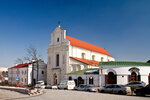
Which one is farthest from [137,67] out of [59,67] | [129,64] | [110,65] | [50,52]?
[50,52]

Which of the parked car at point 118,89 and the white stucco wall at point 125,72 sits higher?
the white stucco wall at point 125,72

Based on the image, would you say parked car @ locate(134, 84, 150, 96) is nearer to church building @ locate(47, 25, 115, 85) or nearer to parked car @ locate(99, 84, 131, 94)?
parked car @ locate(99, 84, 131, 94)

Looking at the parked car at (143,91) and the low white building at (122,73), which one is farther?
the low white building at (122,73)

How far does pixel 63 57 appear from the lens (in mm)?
55750

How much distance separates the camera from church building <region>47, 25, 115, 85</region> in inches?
2108

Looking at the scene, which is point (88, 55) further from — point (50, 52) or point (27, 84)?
point (27, 84)

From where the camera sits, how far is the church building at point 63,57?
176 feet

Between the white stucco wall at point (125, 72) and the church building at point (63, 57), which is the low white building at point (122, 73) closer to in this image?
the white stucco wall at point (125, 72)

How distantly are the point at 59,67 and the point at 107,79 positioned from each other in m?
20.6

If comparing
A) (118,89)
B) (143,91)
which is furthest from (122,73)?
(143,91)

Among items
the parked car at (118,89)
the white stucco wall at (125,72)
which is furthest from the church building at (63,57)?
the parked car at (118,89)

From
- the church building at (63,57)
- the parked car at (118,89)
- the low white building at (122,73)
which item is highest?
the church building at (63,57)

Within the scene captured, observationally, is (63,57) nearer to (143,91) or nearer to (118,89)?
(118,89)

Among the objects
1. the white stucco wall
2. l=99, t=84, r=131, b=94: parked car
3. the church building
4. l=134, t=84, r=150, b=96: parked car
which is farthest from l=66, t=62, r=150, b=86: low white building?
l=134, t=84, r=150, b=96: parked car
